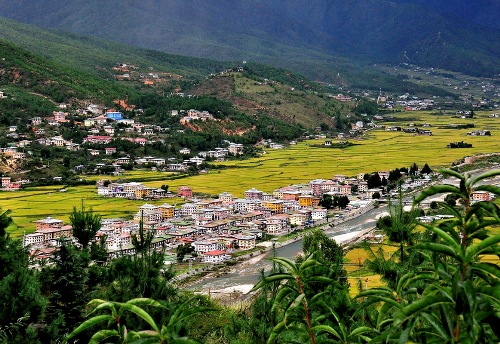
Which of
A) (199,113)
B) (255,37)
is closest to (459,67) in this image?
(255,37)

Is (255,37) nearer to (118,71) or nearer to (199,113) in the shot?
(118,71)

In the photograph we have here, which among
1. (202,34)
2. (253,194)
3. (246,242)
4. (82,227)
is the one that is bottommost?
(246,242)

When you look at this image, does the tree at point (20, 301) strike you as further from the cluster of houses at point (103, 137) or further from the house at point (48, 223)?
the cluster of houses at point (103, 137)

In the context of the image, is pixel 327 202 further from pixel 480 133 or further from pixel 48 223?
pixel 480 133

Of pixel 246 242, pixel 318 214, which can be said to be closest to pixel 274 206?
pixel 318 214

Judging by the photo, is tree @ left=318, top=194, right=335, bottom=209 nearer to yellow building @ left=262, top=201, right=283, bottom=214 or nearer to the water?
yellow building @ left=262, top=201, right=283, bottom=214

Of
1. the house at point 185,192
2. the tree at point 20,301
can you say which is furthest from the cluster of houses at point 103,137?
the tree at point 20,301
